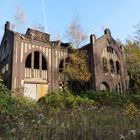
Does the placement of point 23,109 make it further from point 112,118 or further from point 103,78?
point 103,78

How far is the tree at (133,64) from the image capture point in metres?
34.7

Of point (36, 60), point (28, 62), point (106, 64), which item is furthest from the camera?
point (106, 64)

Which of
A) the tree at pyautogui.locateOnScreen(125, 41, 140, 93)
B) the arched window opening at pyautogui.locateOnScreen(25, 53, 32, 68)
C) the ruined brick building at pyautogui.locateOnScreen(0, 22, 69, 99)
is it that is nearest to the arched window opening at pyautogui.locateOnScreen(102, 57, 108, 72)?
the ruined brick building at pyautogui.locateOnScreen(0, 22, 69, 99)

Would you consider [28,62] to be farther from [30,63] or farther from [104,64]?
[104,64]

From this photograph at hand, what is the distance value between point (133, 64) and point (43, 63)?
57.6 ft

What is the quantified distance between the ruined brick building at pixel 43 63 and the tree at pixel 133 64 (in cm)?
401

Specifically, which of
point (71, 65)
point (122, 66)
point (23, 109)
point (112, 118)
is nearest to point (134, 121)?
point (112, 118)

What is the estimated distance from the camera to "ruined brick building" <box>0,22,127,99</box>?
23.2 m

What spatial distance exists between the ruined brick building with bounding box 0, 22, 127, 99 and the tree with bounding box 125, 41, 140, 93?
4.01 meters

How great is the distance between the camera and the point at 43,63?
25.5 m

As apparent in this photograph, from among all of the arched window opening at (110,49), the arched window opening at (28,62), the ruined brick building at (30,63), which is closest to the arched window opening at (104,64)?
the arched window opening at (110,49)

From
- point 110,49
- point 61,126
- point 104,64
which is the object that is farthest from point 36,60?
point 61,126

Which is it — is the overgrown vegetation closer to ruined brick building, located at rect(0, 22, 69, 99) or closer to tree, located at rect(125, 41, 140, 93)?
ruined brick building, located at rect(0, 22, 69, 99)

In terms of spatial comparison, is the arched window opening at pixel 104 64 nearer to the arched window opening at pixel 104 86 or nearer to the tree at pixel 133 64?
the arched window opening at pixel 104 86
